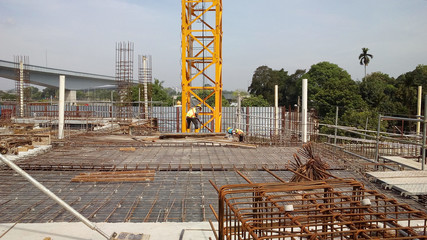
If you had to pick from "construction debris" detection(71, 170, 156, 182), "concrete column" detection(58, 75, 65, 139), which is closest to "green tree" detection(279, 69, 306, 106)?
"concrete column" detection(58, 75, 65, 139)

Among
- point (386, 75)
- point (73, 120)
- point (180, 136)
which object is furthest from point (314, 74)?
point (180, 136)

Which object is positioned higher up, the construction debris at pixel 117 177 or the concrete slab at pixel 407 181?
the concrete slab at pixel 407 181

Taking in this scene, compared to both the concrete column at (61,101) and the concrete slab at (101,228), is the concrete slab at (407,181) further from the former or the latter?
the concrete column at (61,101)

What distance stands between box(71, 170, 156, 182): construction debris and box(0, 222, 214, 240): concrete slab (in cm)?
200

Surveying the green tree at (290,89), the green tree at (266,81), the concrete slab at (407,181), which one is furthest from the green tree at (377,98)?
the concrete slab at (407,181)

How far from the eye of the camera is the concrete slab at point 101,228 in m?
3.71

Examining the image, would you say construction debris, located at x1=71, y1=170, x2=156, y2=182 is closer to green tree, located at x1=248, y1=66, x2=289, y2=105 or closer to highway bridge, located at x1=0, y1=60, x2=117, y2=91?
highway bridge, located at x1=0, y1=60, x2=117, y2=91

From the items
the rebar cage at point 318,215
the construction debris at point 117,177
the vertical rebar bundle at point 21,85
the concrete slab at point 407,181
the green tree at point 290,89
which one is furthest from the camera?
the green tree at point 290,89

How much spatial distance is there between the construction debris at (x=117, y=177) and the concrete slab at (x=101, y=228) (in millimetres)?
2004

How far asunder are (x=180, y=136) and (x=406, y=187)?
7624mm

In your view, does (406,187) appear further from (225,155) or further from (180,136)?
(180,136)

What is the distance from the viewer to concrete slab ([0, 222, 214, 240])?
3.71 metres

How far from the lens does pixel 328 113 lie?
28.7 m

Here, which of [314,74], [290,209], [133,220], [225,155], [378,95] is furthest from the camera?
[314,74]
